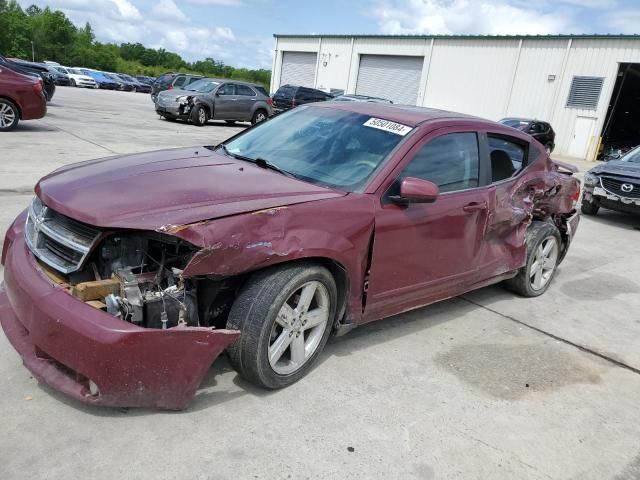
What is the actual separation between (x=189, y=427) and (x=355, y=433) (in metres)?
0.86

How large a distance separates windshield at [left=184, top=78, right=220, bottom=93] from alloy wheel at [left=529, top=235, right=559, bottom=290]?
640 inches

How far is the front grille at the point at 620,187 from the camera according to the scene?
9516 mm

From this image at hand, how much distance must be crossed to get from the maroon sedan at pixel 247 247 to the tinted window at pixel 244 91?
16.7m

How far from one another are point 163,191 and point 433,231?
6.08 feet

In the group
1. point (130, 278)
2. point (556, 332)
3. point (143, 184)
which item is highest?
point (143, 184)

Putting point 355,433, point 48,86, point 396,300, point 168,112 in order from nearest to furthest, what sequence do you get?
point 355,433, point 396,300, point 48,86, point 168,112

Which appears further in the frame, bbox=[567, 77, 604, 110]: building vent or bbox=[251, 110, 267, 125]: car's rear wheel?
bbox=[567, 77, 604, 110]: building vent

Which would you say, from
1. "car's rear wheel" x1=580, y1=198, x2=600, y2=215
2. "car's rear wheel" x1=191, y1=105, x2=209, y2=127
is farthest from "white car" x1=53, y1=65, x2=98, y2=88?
"car's rear wheel" x1=580, y1=198, x2=600, y2=215

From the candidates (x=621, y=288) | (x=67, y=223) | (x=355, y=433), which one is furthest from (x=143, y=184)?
(x=621, y=288)

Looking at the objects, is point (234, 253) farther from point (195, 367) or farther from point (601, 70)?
point (601, 70)

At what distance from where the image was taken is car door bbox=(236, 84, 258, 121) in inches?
798

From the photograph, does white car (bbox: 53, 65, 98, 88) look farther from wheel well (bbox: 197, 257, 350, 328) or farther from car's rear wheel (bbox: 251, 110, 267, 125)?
wheel well (bbox: 197, 257, 350, 328)

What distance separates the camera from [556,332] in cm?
466

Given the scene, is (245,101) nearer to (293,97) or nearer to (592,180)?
(293,97)
